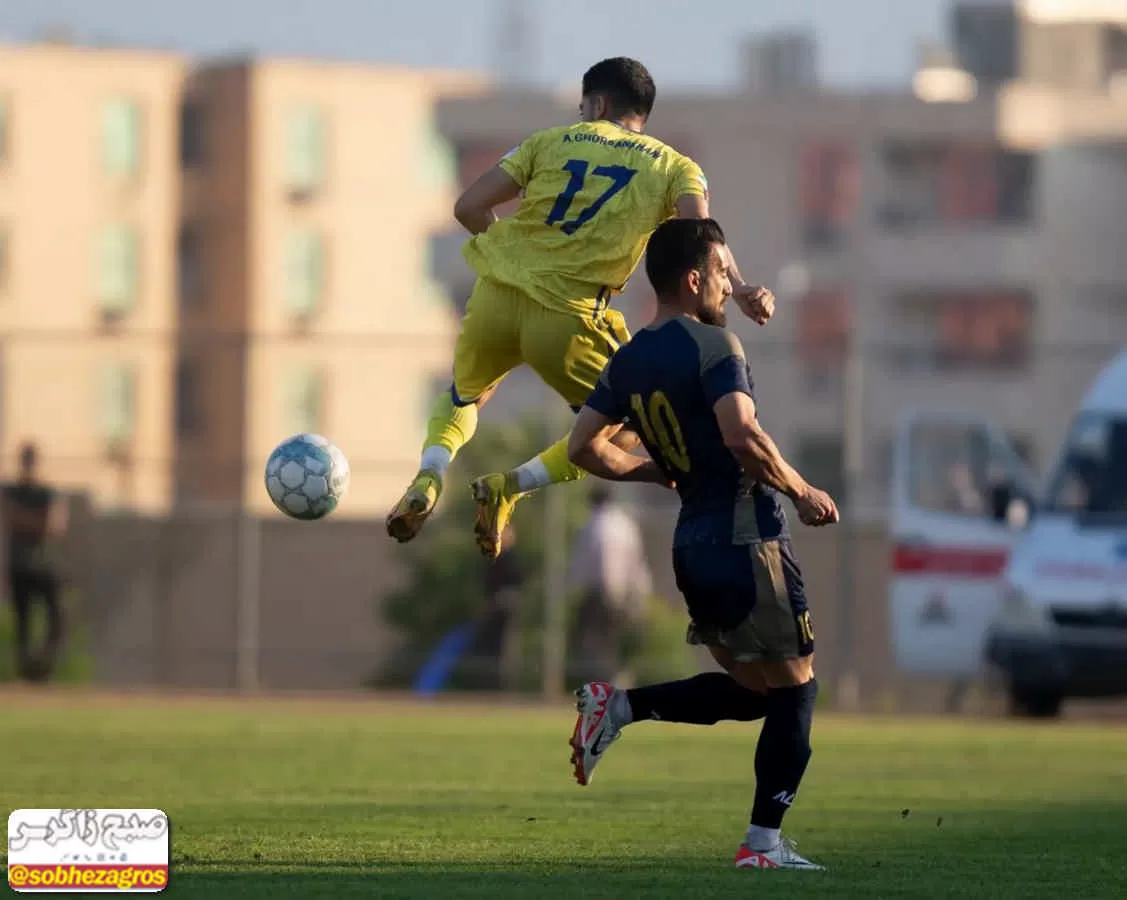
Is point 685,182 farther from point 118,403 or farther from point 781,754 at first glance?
point 118,403

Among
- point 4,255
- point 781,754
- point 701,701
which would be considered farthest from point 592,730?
point 4,255

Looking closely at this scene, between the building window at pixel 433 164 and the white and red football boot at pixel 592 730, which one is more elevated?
the building window at pixel 433 164

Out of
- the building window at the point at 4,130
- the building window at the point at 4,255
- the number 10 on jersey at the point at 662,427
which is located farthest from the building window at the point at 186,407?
the number 10 on jersey at the point at 662,427

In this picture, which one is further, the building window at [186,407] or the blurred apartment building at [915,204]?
the building window at [186,407]

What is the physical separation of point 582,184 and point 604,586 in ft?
41.1

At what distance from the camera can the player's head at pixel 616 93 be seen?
1002 centimetres

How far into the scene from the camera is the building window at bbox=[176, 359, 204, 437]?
6619 centimetres

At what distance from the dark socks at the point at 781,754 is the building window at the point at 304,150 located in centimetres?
6802

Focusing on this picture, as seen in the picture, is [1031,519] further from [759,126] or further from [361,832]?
[759,126]

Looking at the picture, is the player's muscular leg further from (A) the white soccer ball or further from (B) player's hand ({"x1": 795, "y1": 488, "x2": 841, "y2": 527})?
(A) the white soccer ball

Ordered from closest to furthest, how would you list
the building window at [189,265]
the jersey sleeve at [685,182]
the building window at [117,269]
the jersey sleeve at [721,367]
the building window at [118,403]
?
the jersey sleeve at [721,367], the jersey sleeve at [685,182], the building window at [118,403], the building window at [117,269], the building window at [189,265]

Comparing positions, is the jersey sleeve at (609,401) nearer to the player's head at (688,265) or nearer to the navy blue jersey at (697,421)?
the navy blue jersey at (697,421)

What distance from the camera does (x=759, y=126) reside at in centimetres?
6112

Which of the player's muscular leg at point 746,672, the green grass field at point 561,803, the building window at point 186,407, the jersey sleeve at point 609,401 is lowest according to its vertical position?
the building window at point 186,407
